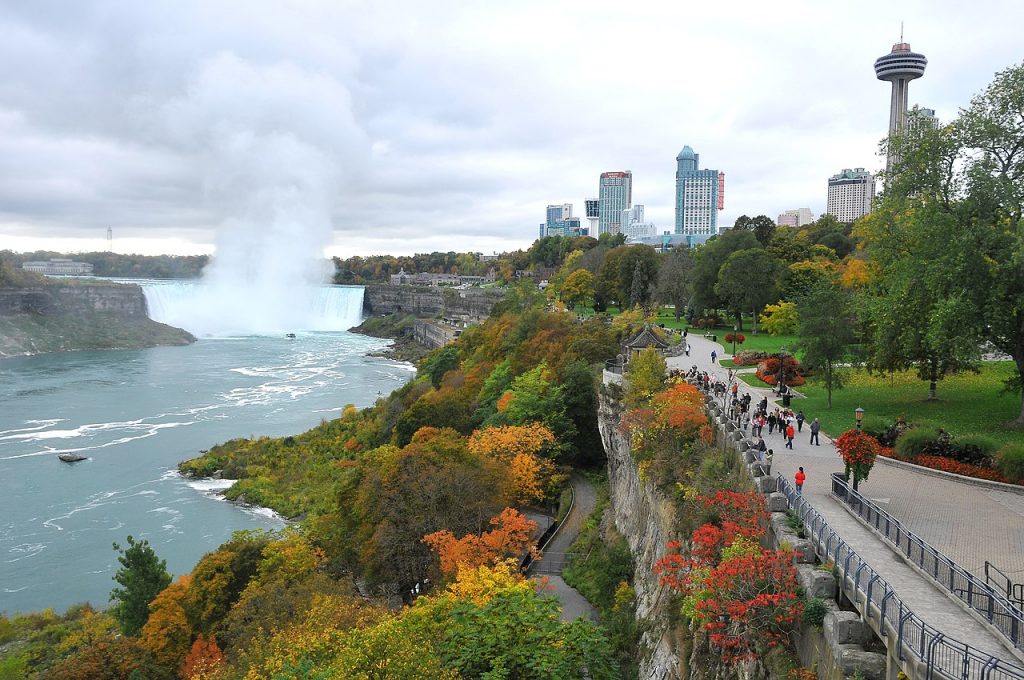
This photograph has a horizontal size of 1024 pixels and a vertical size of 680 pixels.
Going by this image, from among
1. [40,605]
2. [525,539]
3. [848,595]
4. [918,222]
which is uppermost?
[918,222]

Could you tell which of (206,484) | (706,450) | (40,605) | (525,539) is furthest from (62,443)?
(706,450)

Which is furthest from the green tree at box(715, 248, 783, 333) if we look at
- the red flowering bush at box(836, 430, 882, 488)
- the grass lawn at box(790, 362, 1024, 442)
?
the red flowering bush at box(836, 430, 882, 488)

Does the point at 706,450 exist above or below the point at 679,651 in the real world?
above

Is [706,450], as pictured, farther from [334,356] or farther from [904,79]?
[904,79]

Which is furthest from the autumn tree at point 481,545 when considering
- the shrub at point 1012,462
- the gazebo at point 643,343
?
the shrub at point 1012,462

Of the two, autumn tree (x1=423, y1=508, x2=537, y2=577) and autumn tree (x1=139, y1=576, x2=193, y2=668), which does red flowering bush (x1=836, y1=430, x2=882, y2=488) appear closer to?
autumn tree (x1=423, y1=508, x2=537, y2=577)

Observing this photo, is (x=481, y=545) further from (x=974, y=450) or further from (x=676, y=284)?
(x=676, y=284)

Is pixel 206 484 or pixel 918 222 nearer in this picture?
pixel 918 222
